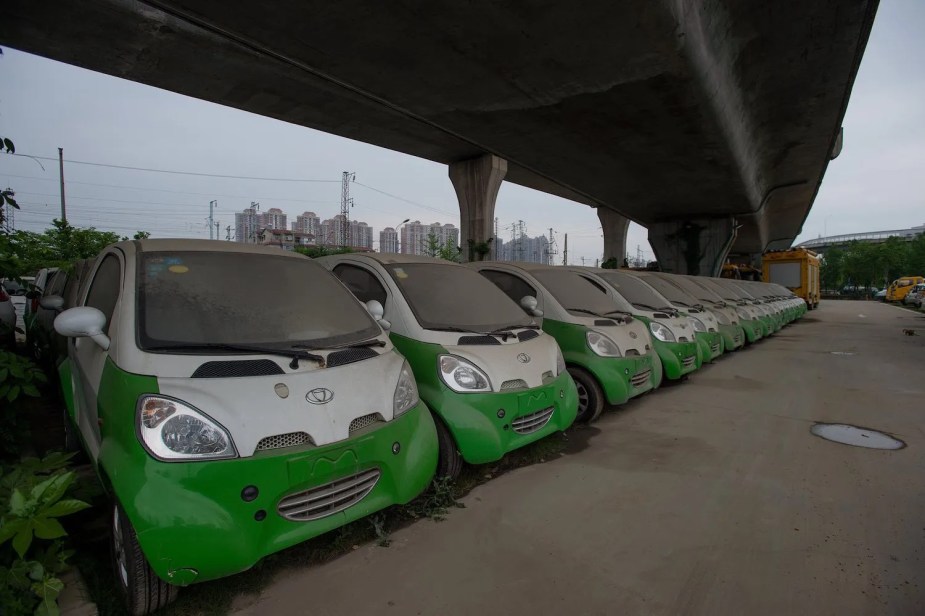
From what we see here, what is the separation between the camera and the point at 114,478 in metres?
2.07

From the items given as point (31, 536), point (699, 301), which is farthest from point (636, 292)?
point (31, 536)

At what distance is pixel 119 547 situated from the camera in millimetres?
2283

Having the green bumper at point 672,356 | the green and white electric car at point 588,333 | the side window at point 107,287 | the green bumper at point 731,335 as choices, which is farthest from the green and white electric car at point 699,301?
the side window at point 107,287

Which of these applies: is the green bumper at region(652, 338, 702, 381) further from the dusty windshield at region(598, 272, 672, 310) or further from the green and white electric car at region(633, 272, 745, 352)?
the green and white electric car at region(633, 272, 745, 352)

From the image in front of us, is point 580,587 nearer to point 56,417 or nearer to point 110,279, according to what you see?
point 110,279

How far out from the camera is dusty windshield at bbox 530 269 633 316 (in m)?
5.82

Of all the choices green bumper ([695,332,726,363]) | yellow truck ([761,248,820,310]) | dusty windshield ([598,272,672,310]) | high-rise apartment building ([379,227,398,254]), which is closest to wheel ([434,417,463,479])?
dusty windshield ([598,272,672,310])

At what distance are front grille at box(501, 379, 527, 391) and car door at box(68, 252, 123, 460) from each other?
2487 millimetres

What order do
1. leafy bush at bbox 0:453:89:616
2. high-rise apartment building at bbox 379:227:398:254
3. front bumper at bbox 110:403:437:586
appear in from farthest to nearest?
high-rise apartment building at bbox 379:227:398:254 → front bumper at bbox 110:403:437:586 → leafy bush at bbox 0:453:89:616

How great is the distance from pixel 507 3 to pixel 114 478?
990 centimetres

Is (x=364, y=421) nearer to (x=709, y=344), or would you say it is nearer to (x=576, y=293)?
(x=576, y=293)

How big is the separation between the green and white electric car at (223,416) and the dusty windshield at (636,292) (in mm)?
5077

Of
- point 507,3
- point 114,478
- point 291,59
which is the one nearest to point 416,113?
point 291,59

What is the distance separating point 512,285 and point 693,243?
28.9 m
